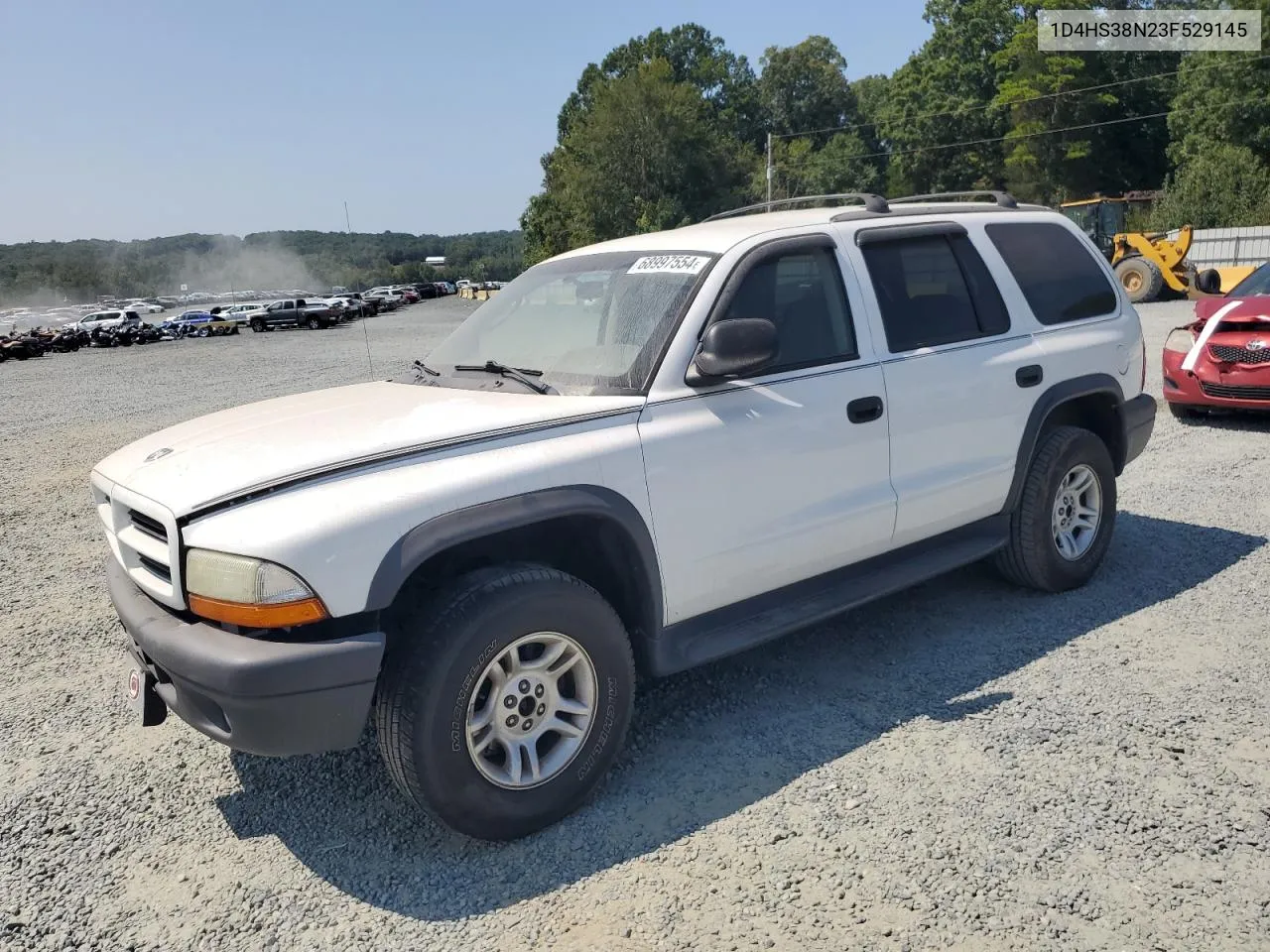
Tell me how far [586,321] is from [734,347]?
29.8 inches

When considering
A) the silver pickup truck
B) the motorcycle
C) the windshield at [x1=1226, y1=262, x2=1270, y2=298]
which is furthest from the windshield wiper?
the silver pickup truck

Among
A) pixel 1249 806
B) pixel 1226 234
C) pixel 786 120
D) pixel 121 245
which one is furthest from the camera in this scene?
pixel 121 245

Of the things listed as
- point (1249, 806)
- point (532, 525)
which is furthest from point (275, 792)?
point (1249, 806)

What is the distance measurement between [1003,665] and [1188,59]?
65584 mm

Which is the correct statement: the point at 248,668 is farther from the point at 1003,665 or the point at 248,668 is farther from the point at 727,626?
the point at 1003,665

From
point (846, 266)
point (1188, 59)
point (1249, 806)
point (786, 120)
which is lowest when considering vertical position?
point (1249, 806)

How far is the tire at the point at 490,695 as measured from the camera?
283 cm

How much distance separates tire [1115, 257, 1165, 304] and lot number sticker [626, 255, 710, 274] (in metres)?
22.0

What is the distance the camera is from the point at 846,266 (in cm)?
399

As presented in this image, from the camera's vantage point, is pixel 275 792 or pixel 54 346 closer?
pixel 275 792

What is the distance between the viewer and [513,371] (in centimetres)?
371

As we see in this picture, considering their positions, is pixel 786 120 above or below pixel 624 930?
above

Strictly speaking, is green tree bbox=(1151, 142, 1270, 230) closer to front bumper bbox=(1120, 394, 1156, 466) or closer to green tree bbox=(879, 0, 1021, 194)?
green tree bbox=(879, 0, 1021, 194)

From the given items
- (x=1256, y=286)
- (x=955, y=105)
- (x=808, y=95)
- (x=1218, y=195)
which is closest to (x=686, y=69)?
(x=808, y=95)
